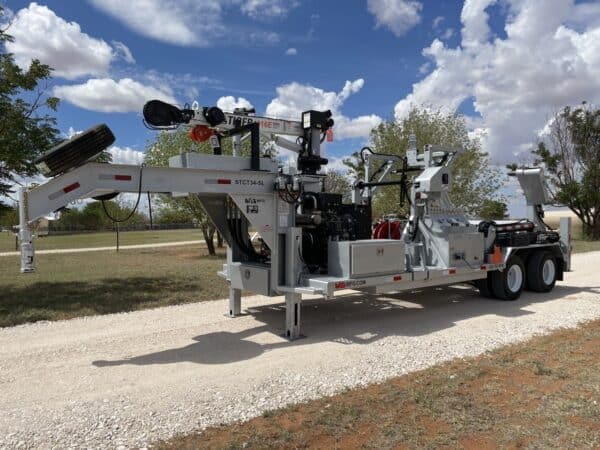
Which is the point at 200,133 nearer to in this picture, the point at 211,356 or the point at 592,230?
the point at 211,356

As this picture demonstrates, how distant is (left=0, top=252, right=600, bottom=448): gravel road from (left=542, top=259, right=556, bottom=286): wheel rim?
0.76 metres

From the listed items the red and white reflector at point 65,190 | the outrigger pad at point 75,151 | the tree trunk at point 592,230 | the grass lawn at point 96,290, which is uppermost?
the outrigger pad at point 75,151

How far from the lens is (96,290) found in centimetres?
1168

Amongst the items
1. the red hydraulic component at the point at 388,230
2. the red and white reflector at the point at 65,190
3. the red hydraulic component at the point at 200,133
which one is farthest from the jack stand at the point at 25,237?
the red hydraulic component at the point at 388,230

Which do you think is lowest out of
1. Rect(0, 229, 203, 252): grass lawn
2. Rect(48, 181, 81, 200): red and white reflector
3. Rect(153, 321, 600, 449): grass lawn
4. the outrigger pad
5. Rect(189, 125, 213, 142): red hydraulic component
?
Rect(153, 321, 600, 449): grass lawn

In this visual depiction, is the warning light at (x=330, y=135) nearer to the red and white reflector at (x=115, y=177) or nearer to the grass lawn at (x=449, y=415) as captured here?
the red and white reflector at (x=115, y=177)

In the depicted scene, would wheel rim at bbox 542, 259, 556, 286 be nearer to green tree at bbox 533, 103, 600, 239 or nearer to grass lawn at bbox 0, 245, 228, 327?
grass lawn at bbox 0, 245, 228, 327

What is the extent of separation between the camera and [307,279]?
24.1 feet

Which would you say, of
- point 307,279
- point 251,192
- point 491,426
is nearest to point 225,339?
point 307,279

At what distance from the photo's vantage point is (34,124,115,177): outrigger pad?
5.66 meters

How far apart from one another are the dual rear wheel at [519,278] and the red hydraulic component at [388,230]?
2150mm

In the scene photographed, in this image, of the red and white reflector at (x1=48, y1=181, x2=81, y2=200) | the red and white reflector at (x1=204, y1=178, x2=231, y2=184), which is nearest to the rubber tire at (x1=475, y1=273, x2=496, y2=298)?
the red and white reflector at (x1=204, y1=178, x2=231, y2=184)

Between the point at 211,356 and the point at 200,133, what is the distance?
10.2 feet

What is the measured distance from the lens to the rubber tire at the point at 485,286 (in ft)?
33.7
